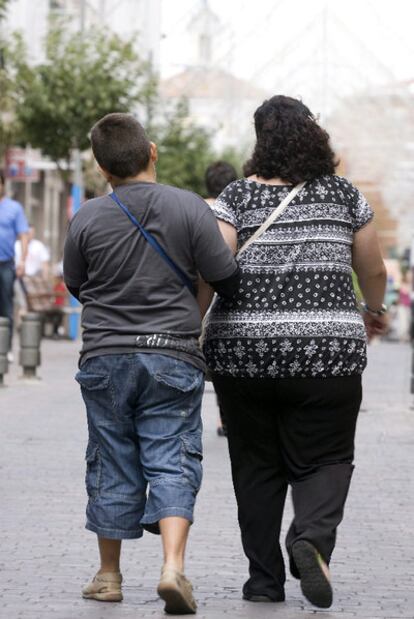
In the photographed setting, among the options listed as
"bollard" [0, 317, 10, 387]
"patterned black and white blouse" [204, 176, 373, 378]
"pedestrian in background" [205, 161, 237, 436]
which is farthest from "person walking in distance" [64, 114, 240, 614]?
"bollard" [0, 317, 10, 387]

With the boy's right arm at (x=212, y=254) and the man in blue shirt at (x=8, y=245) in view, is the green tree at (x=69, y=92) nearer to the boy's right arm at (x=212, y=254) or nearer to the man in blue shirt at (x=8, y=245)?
the man in blue shirt at (x=8, y=245)

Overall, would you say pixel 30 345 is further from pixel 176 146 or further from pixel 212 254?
pixel 176 146

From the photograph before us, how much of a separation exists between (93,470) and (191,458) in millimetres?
343

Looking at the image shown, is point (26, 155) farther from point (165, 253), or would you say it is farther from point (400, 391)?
point (165, 253)

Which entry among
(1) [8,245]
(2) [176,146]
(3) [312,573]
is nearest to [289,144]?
(3) [312,573]

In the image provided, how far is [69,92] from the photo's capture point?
2848cm

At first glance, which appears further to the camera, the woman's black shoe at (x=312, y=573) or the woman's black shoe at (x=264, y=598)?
the woman's black shoe at (x=264, y=598)

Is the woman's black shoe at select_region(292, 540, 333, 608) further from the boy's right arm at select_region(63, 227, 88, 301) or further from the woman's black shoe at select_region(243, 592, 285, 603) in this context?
the boy's right arm at select_region(63, 227, 88, 301)

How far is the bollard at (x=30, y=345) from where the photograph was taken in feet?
50.9

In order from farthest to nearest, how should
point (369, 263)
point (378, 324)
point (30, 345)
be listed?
point (30, 345), point (378, 324), point (369, 263)

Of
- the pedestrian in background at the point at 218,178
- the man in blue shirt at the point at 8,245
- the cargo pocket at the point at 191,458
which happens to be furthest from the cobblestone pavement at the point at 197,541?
the man in blue shirt at the point at 8,245

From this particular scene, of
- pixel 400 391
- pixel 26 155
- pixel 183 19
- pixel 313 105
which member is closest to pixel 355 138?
pixel 313 105

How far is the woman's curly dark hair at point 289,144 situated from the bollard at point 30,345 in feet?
33.1

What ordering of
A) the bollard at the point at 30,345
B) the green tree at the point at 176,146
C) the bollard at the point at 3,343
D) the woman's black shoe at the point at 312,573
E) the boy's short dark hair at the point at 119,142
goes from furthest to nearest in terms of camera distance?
the green tree at the point at 176,146 → the bollard at the point at 30,345 → the bollard at the point at 3,343 → the boy's short dark hair at the point at 119,142 → the woman's black shoe at the point at 312,573
